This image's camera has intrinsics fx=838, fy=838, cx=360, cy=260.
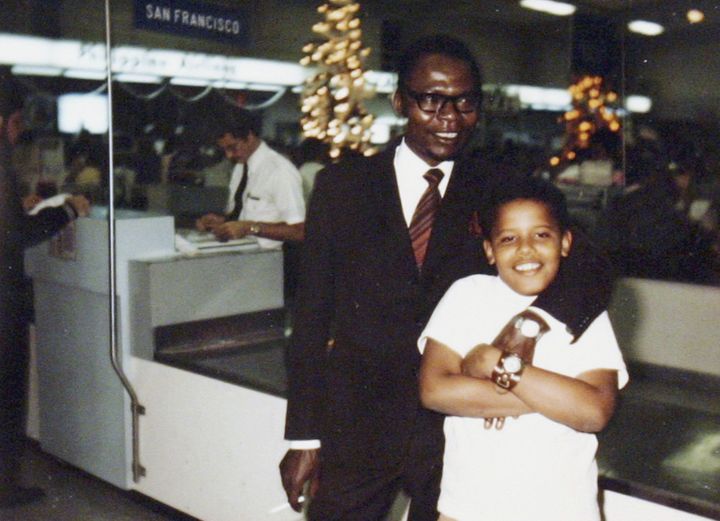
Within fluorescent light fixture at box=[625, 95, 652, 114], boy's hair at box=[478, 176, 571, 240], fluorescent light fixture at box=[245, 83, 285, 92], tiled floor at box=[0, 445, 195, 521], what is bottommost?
tiled floor at box=[0, 445, 195, 521]

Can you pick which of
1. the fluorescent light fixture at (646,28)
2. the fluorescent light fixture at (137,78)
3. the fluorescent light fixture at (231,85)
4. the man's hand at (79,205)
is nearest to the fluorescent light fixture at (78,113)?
the fluorescent light fixture at (137,78)

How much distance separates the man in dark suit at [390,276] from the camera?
1746 millimetres

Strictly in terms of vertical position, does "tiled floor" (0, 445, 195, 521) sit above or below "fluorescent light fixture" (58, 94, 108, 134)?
below

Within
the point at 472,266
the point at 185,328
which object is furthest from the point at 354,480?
the point at 185,328

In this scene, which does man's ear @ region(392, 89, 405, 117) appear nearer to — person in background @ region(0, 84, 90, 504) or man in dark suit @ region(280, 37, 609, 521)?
man in dark suit @ region(280, 37, 609, 521)

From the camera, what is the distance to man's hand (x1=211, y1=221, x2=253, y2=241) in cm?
382

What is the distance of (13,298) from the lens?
3.69m

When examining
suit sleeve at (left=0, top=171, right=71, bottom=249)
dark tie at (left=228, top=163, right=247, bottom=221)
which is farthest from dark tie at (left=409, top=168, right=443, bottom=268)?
dark tie at (left=228, top=163, right=247, bottom=221)

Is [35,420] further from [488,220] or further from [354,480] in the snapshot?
[488,220]

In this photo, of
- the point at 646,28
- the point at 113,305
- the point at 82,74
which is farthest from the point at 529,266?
the point at 82,74

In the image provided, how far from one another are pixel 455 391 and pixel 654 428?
5.15 feet

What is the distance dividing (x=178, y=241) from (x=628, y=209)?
2.62 meters

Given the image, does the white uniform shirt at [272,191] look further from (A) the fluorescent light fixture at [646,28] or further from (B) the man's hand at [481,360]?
(A) the fluorescent light fixture at [646,28]

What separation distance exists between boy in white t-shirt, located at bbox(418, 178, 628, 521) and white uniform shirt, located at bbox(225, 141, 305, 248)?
2930 millimetres
